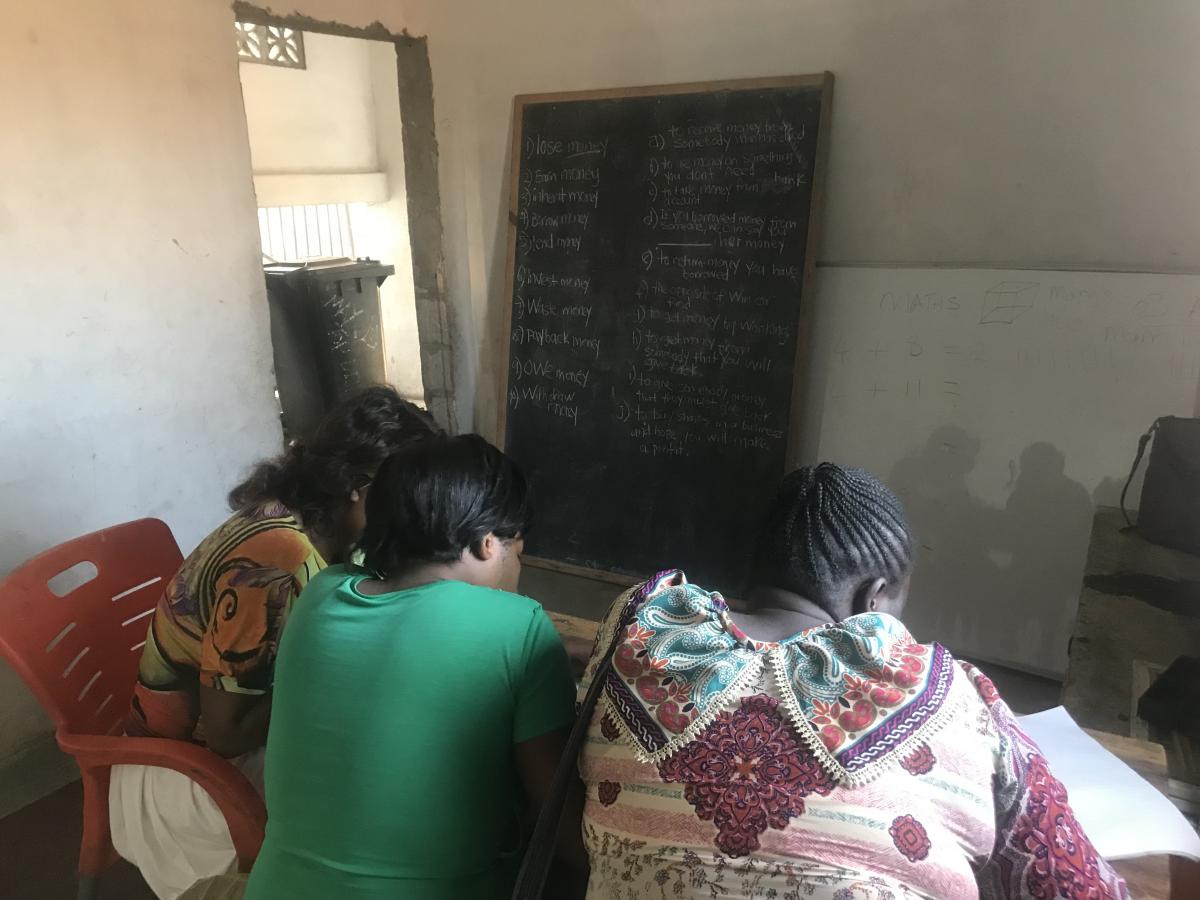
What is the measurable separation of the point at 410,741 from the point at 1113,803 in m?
0.88

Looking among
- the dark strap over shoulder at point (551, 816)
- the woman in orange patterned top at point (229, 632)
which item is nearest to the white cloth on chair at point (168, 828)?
the woman in orange patterned top at point (229, 632)

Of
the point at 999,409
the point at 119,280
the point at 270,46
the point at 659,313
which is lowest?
the point at 999,409

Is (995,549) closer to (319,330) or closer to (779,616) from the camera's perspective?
(779,616)

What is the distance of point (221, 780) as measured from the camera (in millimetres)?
1354

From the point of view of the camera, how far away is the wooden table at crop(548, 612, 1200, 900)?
99 cm

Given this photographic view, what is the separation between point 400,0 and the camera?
10.4 ft

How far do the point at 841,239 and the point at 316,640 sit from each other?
2134 mm

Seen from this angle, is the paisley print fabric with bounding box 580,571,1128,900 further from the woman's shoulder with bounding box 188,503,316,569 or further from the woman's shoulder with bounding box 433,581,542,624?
the woman's shoulder with bounding box 188,503,316,569

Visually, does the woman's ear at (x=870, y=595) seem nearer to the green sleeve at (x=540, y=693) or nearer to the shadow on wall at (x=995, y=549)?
the green sleeve at (x=540, y=693)

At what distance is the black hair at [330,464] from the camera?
1537 millimetres

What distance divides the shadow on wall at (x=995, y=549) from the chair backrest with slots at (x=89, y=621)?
201 cm

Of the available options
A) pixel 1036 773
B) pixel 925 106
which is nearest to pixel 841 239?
pixel 925 106

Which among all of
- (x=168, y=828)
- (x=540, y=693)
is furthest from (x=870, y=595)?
(x=168, y=828)

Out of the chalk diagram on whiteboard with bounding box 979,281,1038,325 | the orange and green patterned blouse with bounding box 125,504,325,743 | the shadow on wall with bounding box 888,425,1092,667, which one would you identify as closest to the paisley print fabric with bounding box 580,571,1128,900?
the orange and green patterned blouse with bounding box 125,504,325,743
